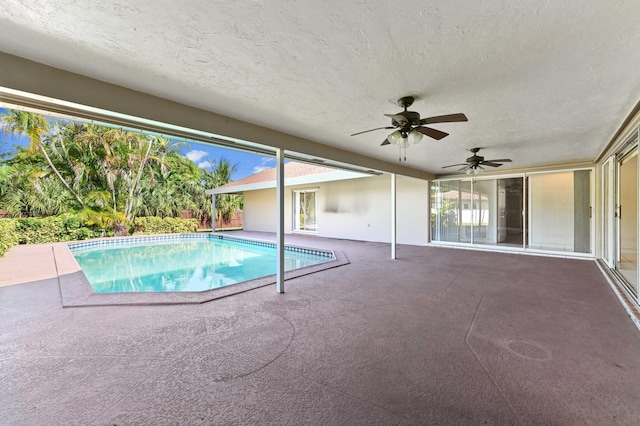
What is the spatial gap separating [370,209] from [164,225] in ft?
33.2

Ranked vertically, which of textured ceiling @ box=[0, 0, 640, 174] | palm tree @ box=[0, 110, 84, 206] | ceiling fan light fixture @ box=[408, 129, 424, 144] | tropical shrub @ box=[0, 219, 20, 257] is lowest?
tropical shrub @ box=[0, 219, 20, 257]

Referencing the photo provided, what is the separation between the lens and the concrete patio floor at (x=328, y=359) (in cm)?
171

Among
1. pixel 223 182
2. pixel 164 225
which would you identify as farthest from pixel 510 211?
pixel 223 182

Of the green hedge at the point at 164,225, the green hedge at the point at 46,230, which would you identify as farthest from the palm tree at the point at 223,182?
the green hedge at the point at 46,230

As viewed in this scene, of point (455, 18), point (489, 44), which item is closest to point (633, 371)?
point (489, 44)

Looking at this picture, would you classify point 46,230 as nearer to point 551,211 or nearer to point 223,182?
point 223,182

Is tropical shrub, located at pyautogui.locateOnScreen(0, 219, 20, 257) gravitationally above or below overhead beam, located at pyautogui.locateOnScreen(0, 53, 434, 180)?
below

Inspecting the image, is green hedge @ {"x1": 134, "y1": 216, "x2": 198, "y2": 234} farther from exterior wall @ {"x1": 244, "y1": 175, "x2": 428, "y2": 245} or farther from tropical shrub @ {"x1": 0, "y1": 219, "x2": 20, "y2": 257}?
exterior wall @ {"x1": 244, "y1": 175, "x2": 428, "y2": 245}

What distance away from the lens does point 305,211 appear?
12.7m

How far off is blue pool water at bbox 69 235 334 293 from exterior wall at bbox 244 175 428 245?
2822 mm

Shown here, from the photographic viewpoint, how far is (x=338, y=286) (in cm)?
444

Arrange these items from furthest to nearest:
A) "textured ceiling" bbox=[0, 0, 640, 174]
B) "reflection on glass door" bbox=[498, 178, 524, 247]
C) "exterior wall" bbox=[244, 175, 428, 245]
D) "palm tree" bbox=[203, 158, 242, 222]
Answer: "palm tree" bbox=[203, 158, 242, 222] < "exterior wall" bbox=[244, 175, 428, 245] < "reflection on glass door" bbox=[498, 178, 524, 247] < "textured ceiling" bbox=[0, 0, 640, 174]

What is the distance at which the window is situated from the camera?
12328mm

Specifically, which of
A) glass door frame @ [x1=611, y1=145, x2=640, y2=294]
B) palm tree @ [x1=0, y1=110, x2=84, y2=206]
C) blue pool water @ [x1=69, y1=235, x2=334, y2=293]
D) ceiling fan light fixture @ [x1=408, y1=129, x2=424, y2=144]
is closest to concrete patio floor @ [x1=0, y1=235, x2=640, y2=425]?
glass door frame @ [x1=611, y1=145, x2=640, y2=294]
